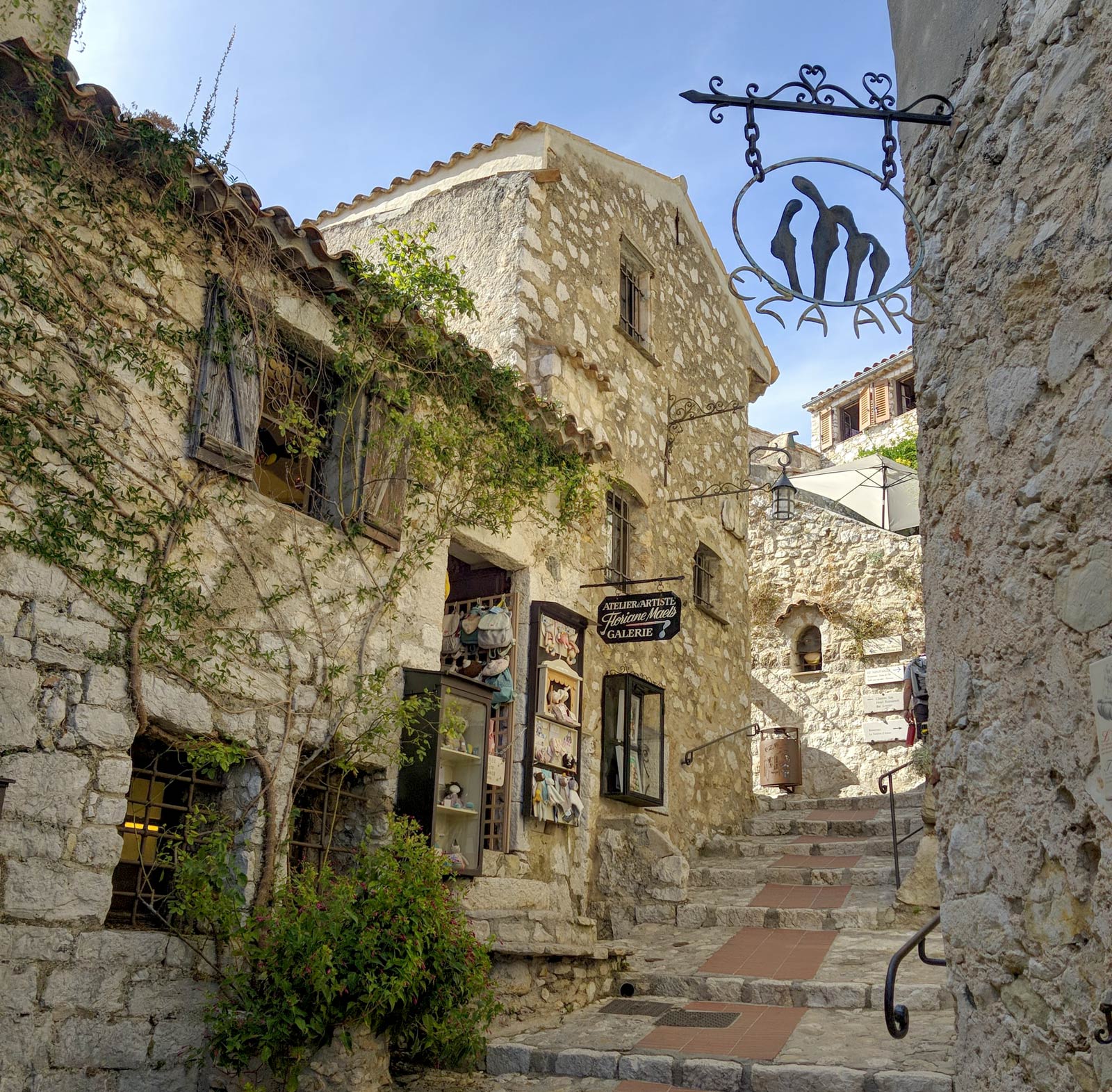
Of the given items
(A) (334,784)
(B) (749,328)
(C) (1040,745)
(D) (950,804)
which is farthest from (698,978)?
(B) (749,328)

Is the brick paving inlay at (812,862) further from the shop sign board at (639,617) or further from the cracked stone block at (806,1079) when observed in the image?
the cracked stone block at (806,1079)

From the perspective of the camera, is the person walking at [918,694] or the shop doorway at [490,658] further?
the person walking at [918,694]

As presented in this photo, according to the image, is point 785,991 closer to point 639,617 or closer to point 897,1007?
point 639,617

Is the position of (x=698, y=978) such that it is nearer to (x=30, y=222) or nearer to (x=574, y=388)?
(x=574, y=388)

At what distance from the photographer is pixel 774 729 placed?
1345 centimetres

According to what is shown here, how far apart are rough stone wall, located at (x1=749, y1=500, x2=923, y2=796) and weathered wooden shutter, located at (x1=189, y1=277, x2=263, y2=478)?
10.8m

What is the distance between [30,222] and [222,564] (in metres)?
1.84

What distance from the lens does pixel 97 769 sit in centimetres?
503

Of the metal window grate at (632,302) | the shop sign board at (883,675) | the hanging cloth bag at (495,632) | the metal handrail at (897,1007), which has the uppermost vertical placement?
the metal window grate at (632,302)

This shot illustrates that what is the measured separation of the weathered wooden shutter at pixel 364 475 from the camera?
677 cm

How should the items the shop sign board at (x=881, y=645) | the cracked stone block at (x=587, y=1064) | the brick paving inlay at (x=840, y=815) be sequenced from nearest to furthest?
the cracked stone block at (x=587, y=1064) < the brick paving inlay at (x=840, y=815) < the shop sign board at (x=881, y=645)

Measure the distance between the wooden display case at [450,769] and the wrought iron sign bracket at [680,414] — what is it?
4.51 metres

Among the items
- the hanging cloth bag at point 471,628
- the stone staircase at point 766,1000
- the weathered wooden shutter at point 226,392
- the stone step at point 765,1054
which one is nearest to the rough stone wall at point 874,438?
the stone staircase at point 766,1000

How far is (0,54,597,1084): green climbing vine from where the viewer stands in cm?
503
